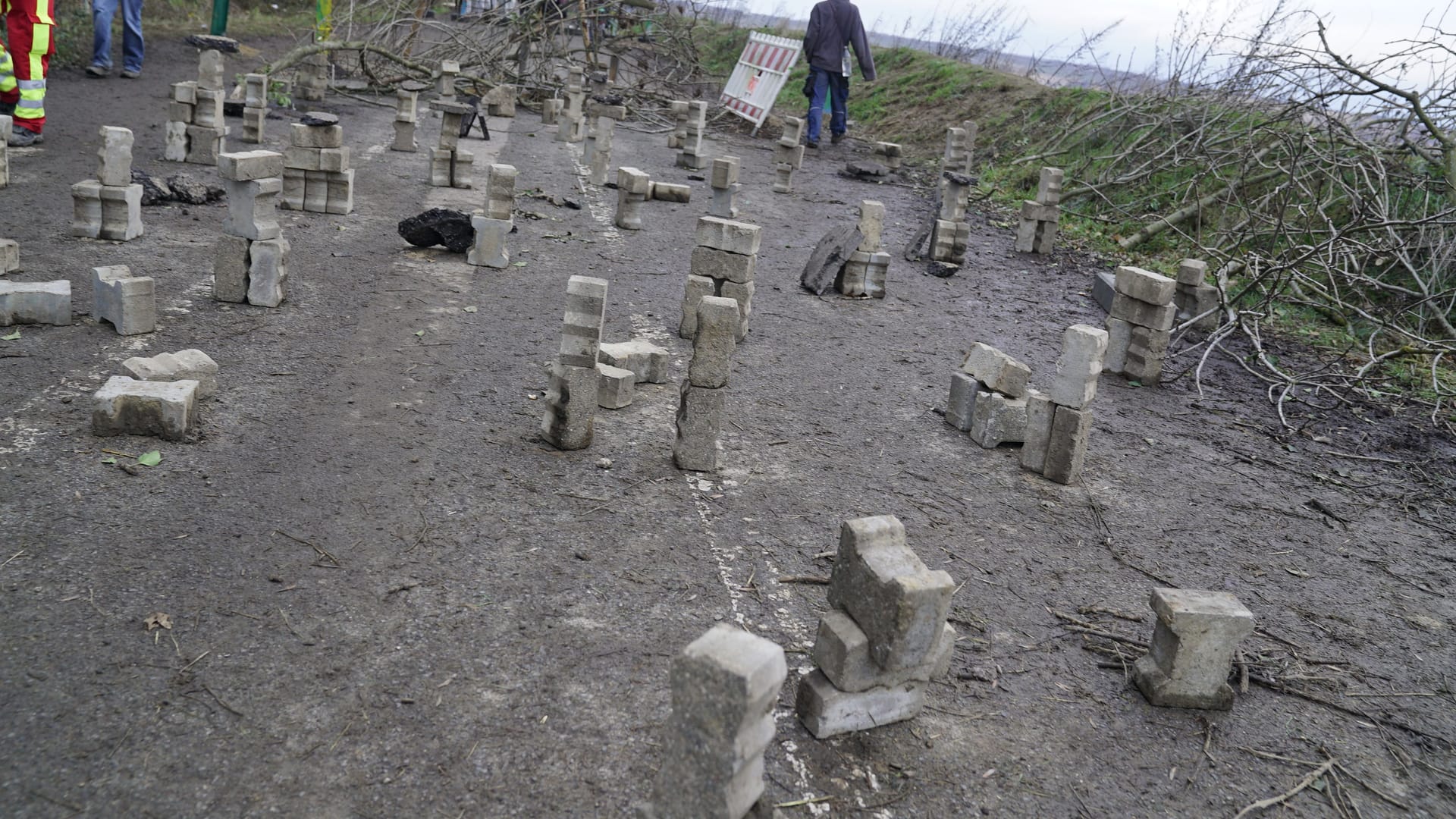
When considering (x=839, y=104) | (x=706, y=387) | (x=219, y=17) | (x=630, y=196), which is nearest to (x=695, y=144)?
(x=839, y=104)

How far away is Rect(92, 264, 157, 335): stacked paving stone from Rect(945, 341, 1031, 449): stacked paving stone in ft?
16.8

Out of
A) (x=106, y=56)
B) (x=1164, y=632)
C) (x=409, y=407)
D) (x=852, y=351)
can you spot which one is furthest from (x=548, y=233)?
(x=106, y=56)

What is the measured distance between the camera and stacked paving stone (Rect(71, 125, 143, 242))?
8195 millimetres

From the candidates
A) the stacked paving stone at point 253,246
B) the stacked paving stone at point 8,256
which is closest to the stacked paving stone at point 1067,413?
the stacked paving stone at point 253,246

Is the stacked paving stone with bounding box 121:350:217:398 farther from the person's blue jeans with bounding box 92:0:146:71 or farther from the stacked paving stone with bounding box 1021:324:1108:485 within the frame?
the person's blue jeans with bounding box 92:0:146:71

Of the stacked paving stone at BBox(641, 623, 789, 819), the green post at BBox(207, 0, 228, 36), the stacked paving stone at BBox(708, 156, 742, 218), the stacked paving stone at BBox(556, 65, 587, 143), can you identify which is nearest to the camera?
the stacked paving stone at BBox(641, 623, 789, 819)

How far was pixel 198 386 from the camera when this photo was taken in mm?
5816

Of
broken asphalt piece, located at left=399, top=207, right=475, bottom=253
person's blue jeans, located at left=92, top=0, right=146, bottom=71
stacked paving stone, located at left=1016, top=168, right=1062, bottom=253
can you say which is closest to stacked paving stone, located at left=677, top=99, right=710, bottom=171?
stacked paving stone, located at left=1016, top=168, right=1062, bottom=253

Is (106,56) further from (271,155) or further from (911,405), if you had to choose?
(911,405)

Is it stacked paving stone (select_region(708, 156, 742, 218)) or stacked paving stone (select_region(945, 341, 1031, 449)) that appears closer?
stacked paving stone (select_region(945, 341, 1031, 449))

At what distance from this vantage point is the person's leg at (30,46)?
10.6 meters

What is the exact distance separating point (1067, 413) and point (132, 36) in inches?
621

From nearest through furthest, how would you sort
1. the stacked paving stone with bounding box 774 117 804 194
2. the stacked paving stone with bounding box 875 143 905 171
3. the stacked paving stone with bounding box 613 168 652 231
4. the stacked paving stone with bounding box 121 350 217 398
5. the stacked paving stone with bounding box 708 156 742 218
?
the stacked paving stone with bounding box 121 350 217 398 < the stacked paving stone with bounding box 708 156 742 218 < the stacked paving stone with bounding box 613 168 652 231 < the stacked paving stone with bounding box 774 117 804 194 < the stacked paving stone with bounding box 875 143 905 171

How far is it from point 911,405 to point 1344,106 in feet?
21.5
